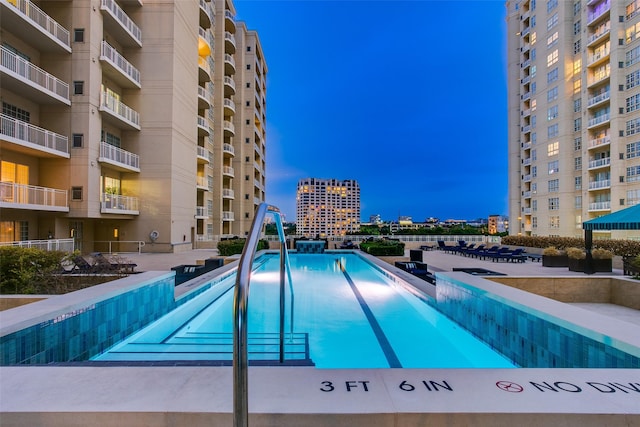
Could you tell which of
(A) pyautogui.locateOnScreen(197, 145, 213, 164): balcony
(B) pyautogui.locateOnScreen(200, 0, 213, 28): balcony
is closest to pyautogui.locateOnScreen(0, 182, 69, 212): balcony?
(A) pyautogui.locateOnScreen(197, 145, 213, 164): balcony

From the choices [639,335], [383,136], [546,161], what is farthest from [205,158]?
[383,136]

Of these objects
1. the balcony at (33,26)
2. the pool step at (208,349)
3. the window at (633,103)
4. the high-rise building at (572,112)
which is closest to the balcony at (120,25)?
the balcony at (33,26)

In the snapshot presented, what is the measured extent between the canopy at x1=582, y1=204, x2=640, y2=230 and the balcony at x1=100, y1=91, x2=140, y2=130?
25.2 metres

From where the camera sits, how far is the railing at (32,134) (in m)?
14.2

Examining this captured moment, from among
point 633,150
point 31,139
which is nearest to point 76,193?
point 31,139

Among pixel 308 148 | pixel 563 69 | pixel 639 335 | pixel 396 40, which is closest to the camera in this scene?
pixel 639 335

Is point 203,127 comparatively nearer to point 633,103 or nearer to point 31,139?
point 31,139

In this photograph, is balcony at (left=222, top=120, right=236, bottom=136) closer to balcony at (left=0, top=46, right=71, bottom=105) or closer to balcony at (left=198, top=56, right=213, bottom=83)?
balcony at (left=198, top=56, right=213, bottom=83)

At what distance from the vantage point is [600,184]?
3105cm

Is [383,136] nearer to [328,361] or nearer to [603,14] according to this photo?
[603,14]

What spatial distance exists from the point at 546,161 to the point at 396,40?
144932mm

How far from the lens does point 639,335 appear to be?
11.5 ft

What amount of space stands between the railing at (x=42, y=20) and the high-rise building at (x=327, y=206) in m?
153

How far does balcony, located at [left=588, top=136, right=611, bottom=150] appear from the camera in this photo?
3058 centimetres
